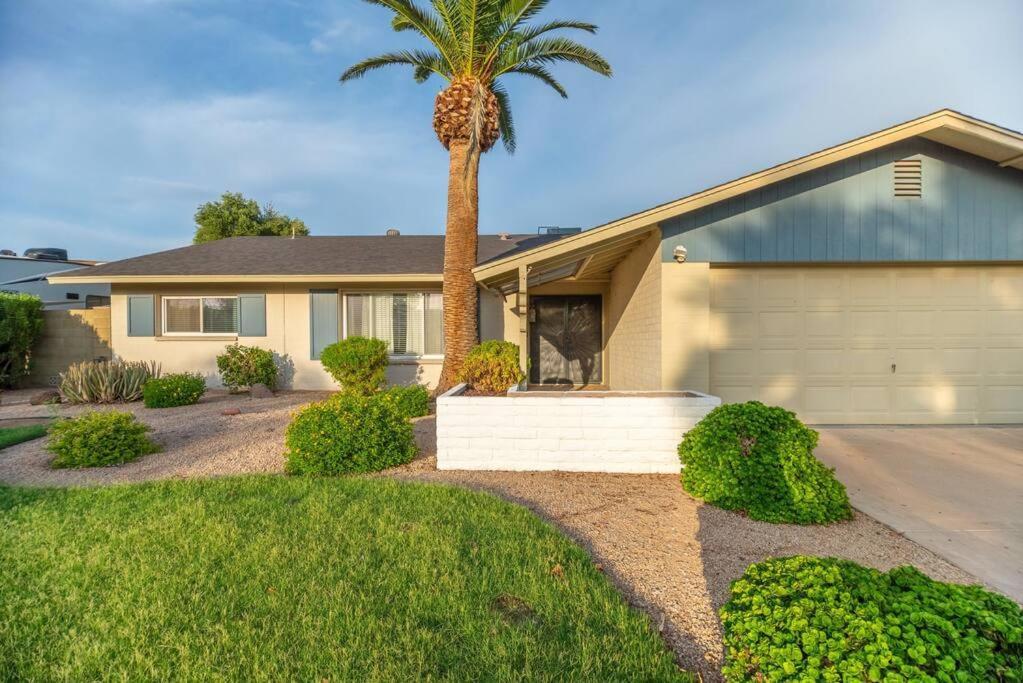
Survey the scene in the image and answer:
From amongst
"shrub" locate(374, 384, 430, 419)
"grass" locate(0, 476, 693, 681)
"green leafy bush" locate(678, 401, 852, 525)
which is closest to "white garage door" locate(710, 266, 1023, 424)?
"green leafy bush" locate(678, 401, 852, 525)

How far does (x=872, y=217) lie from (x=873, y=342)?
1.91m

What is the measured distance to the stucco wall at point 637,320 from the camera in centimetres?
750

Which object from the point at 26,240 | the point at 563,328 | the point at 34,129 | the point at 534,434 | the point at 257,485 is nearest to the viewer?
the point at 257,485

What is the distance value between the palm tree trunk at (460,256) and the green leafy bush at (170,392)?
514 centimetres

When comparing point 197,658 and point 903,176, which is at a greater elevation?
point 903,176

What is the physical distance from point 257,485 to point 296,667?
2970 millimetres

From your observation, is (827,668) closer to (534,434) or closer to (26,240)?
(534,434)

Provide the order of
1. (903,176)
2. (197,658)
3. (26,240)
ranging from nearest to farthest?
1. (197,658)
2. (903,176)
3. (26,240)

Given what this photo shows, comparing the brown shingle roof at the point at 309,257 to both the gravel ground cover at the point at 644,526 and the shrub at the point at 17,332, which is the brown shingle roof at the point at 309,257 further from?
the gravel ground cover at the point at 644,526

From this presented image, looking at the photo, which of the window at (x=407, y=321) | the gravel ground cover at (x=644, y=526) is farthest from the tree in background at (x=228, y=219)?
the gravel ground cover at (x=644, y=526)

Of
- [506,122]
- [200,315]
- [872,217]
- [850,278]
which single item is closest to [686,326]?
[850,278]

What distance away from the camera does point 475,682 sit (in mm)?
2021

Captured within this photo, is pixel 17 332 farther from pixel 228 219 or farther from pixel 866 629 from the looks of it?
pixel 866 629

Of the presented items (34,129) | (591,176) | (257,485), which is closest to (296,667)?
(257,485)
